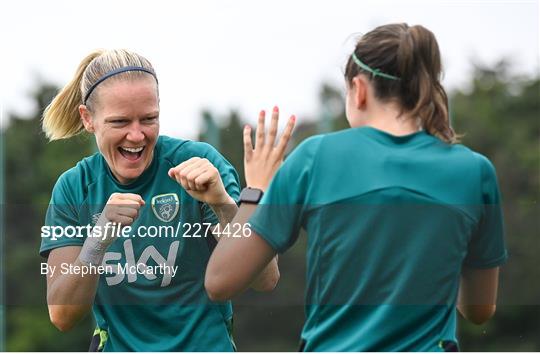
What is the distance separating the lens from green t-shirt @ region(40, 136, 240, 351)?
4035mm

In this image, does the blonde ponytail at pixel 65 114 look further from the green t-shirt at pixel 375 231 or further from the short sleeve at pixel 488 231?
the short sleeve at pixel 488 231

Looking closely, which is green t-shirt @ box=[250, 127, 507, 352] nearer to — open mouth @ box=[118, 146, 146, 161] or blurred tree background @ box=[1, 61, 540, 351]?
open mouth @ box=[118, 146, 146, 161]

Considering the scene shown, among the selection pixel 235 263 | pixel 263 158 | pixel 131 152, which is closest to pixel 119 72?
pixel 131 152

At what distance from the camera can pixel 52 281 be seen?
13.1ft

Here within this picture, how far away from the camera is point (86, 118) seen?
416 centimetres

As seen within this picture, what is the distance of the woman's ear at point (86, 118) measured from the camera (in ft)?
13.6

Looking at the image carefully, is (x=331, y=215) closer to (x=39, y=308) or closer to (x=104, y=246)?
(x=104, y=246)

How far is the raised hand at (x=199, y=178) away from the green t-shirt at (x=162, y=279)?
43 centimetres

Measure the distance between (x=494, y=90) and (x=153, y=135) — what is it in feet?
87.3

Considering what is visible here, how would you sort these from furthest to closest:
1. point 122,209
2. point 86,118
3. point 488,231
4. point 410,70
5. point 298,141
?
point 298,141 → point 86,118 → point 122,209 → point 488,231 → point 410,70

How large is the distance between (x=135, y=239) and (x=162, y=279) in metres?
0.17

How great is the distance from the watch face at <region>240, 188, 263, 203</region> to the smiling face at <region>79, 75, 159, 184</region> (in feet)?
2.44

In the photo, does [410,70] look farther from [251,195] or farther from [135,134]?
[135,134]

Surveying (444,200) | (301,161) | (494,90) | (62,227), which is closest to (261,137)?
(301,161)
